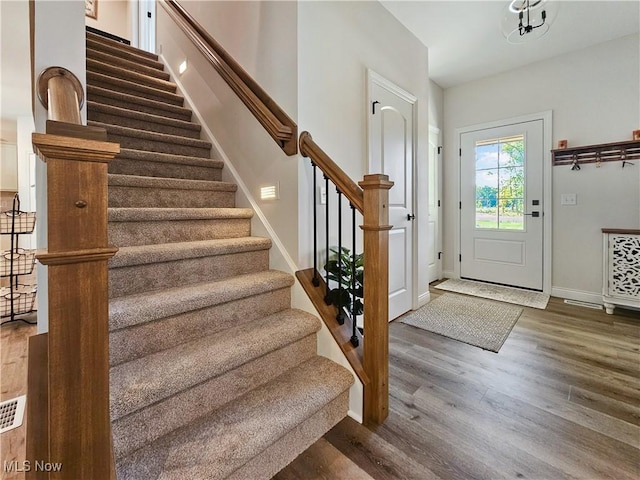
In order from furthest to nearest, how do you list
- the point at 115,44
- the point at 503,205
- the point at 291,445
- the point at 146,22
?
1. the point at 146,22
2. the point at 503,205
3. the point at 115,44
4. the point at 291,445

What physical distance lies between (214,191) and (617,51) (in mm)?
4271

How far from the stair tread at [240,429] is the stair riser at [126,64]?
344cm

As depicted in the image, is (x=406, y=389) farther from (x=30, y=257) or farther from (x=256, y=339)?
(x=30, y=257)

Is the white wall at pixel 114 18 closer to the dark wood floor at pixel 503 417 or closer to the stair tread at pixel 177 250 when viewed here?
the stair tread at pixel 177 250

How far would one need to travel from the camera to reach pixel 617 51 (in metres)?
3.09

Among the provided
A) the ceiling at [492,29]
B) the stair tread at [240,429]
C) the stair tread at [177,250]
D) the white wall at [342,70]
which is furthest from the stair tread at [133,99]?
the stair tread at [240,429]

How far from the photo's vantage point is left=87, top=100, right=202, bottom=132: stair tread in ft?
7.51

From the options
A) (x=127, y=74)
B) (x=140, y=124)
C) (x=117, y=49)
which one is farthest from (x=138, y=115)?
(x=117, y=49)

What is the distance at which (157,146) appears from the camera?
7.95 ft

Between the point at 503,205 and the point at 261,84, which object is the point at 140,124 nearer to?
the point at 261,84

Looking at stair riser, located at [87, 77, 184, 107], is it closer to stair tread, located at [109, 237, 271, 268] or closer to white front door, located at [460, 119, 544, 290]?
stair tread, located at [109, 237, 271, 268]

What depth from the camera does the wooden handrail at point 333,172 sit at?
1.48 metres

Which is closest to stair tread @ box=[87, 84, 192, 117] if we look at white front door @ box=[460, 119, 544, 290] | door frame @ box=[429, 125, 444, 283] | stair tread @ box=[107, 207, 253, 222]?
stair tread @ box=[107, 207, 253, 222]

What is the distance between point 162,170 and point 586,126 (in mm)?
4313
